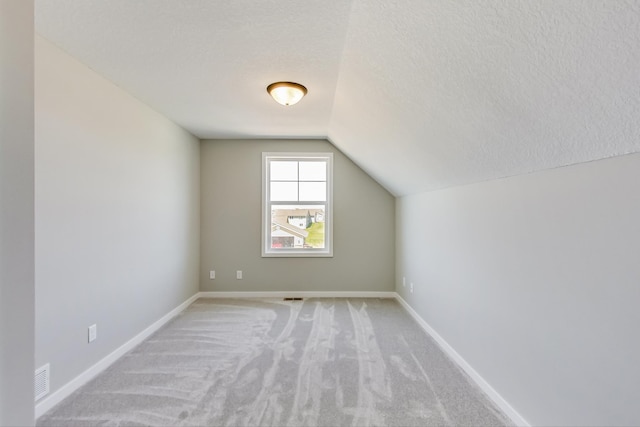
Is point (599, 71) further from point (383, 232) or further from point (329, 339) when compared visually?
point (383, 232)

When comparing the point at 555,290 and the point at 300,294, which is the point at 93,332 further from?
the point at 555,290

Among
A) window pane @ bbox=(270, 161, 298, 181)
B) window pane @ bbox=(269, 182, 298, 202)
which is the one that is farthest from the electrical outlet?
window pane @ bbox=(270, 161, 298, 181)

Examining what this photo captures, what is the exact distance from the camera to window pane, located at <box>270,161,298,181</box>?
447 cm

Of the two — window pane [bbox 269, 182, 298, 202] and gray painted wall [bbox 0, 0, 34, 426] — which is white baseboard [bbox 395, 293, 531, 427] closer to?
gray painted wall [bbox 0, 0, 34, 426]

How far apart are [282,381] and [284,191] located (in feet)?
9.12

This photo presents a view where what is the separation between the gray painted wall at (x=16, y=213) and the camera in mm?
613

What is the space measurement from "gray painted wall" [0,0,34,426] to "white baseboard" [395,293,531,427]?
2.16 m

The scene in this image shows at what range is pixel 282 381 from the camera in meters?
2.16

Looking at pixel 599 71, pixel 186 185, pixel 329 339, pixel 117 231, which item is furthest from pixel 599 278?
pixel 186 185

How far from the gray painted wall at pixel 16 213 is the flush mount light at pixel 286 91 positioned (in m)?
1.81

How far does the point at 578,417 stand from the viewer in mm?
1350

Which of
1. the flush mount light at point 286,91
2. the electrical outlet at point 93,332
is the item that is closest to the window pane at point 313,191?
the flush mount light at point 286,91

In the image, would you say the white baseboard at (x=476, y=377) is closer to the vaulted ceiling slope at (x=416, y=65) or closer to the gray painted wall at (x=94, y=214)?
the vaulted ceiling slope at (x=416, y=65)

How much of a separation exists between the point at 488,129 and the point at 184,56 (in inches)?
75.5
